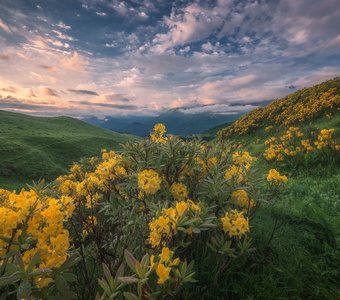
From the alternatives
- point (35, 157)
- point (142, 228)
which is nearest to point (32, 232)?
point (142, 228)

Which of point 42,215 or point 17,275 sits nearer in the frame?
point 17,275

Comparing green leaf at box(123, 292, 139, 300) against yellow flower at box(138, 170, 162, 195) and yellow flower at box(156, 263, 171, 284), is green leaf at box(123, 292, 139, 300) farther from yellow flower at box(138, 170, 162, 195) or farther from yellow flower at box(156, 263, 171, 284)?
yellow flower at box(138, 170, 162, 195)

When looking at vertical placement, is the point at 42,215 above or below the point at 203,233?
above

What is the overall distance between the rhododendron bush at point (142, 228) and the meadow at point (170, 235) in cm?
1

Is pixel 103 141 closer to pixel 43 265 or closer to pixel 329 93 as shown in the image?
pixel 329 93

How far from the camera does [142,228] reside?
166 inches

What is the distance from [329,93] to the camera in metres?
22.1

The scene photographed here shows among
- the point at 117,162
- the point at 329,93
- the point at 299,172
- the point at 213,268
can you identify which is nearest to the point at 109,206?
the point at 117,162

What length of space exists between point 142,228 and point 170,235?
124 cm

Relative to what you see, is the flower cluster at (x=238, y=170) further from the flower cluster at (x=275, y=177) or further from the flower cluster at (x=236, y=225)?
the flower cluster at (x=236, y=225)

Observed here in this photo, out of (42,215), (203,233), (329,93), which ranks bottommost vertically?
(203,233)

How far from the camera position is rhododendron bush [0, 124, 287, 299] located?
8.55 feet

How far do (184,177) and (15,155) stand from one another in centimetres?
4240

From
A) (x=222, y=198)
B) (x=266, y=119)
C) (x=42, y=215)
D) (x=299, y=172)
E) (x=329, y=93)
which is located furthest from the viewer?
(x=266, y=119)
